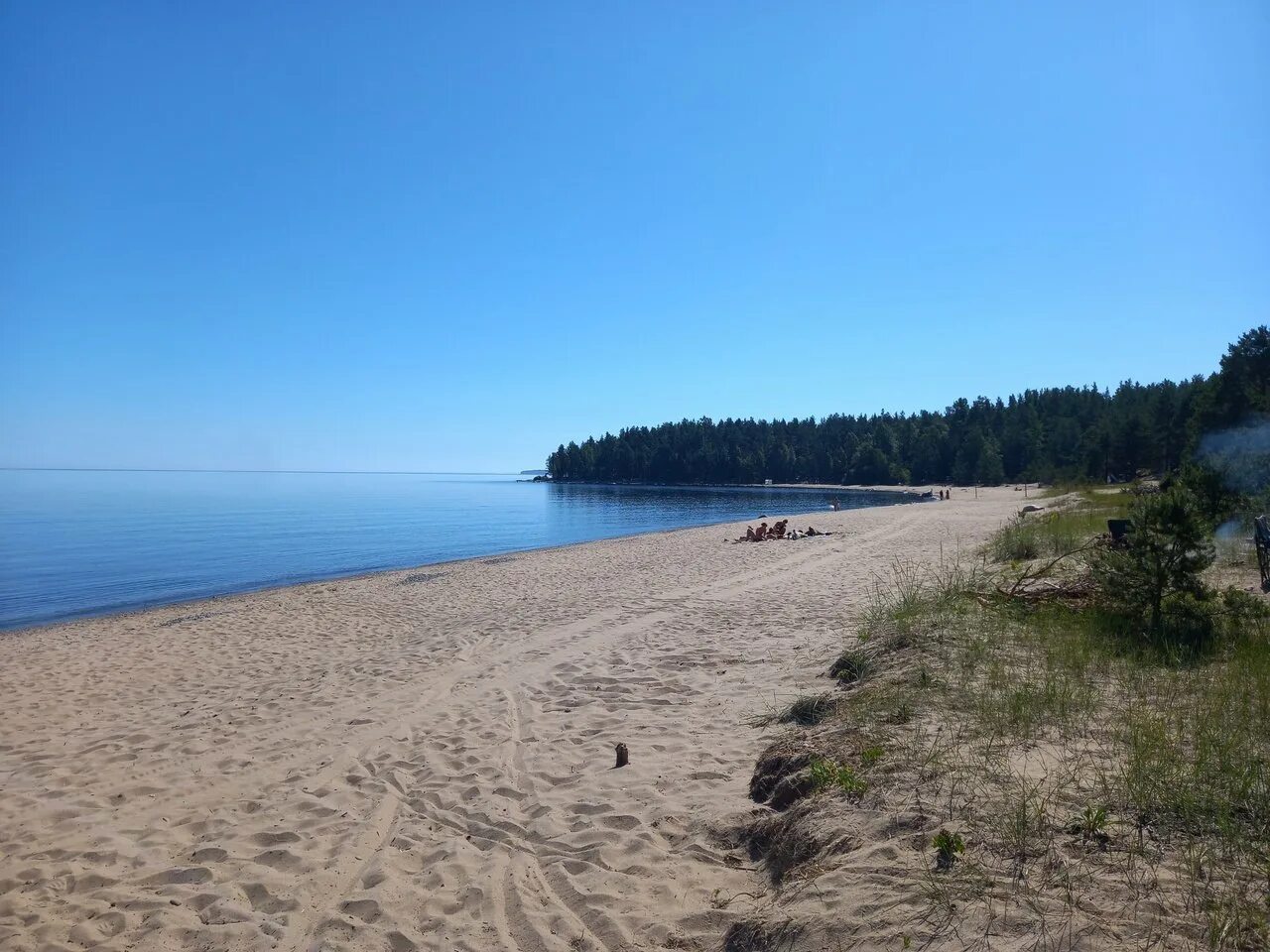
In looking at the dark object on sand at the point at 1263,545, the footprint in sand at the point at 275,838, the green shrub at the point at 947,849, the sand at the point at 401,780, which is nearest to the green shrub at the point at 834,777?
the sand at the point at 401,780

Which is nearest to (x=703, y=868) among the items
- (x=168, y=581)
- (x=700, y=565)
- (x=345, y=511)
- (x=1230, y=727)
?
(x=1230, y=727)

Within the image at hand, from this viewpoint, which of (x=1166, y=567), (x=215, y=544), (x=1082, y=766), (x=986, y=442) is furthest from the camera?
(x=986, y=442)

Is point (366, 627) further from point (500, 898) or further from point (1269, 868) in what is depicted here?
point (1269, 868)

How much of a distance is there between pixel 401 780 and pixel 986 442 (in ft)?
358

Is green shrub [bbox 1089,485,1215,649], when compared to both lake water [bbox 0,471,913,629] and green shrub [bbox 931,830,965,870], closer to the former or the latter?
green shrub [bbox 931,830,965,870]

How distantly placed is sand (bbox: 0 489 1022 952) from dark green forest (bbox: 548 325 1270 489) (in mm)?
14751

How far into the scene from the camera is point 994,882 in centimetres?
287

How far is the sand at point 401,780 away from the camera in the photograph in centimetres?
378

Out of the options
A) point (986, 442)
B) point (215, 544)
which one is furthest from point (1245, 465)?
point (986, 442)

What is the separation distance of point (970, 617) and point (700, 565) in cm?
1191

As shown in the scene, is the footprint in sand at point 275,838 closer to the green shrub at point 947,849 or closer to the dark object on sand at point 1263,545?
the green shrub at point 947,849

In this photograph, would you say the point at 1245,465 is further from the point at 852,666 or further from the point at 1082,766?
the point at 1082,766

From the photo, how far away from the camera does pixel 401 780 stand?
18.4 feet

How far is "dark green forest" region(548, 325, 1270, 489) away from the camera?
3291cm
